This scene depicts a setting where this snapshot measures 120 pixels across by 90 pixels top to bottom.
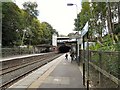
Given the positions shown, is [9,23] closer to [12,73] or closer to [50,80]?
[12,73]

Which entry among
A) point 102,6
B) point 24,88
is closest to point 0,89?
point 24,88

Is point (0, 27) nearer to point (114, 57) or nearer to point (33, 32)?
point (33, 32)

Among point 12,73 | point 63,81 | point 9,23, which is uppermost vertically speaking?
point 9,23

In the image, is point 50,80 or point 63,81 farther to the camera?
point 50,80

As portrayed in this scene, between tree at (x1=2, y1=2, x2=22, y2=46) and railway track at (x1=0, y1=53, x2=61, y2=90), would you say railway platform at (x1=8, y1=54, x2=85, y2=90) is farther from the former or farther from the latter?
tree at (x1=2, y1=2, x2=22, y2=46)

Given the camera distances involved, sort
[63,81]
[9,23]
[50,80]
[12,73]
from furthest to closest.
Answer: [9,23]
[12,73]
[50,80]
[63,81]

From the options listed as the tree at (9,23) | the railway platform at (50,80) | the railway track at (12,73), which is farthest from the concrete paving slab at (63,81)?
the tree at (9,23)

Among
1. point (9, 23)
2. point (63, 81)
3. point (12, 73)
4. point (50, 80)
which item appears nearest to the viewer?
point (63, 81)

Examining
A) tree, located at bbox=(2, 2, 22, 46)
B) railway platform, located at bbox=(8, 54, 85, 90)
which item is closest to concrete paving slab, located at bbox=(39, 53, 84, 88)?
railway platform, located at bbox=(8, 54, 85, 90)

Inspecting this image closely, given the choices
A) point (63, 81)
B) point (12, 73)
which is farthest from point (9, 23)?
point (63, 81)

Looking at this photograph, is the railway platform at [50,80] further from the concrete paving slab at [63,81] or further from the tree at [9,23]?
the tree at [9,23]

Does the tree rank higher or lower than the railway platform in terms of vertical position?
higher

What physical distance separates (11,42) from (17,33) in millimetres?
2806

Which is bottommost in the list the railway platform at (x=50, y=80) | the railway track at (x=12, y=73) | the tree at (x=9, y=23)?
the railway track at (x=12, y=73)
